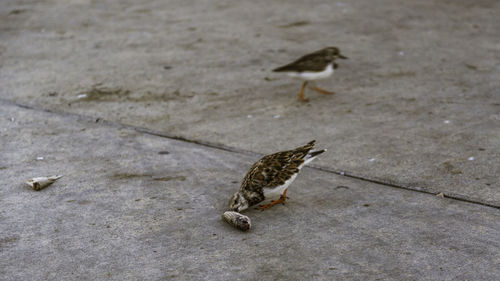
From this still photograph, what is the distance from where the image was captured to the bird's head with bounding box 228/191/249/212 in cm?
447

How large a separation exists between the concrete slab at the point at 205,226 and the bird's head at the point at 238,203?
14 centimetres

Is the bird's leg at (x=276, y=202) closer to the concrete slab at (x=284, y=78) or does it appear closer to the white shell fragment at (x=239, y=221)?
the white shell fragment at (x=239, y=221)

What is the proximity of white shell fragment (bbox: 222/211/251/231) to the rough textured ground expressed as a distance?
9cm

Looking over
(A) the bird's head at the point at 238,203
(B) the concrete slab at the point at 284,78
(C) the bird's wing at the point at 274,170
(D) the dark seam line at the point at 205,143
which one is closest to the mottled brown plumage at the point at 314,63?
(B) the concrete slab at the point at 284,78

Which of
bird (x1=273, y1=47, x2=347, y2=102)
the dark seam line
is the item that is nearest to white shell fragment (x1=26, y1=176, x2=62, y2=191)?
the dark seam line

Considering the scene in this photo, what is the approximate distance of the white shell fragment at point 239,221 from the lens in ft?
13.9

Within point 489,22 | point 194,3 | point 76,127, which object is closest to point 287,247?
point 76,127

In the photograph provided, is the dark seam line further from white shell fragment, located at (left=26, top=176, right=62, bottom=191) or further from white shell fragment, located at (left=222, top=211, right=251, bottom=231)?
white shell fragment, located at (left=26, top=176, right=62, bottom=191)

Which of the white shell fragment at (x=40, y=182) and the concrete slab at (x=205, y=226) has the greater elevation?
the white shell fragment at (x=40, y=182)

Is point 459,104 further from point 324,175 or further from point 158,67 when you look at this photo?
point 158,67

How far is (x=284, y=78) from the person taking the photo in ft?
25.9

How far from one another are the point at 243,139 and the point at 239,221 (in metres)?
1.92

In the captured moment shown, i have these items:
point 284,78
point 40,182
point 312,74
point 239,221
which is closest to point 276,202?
point 239,221

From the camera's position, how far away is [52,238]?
419 cm
